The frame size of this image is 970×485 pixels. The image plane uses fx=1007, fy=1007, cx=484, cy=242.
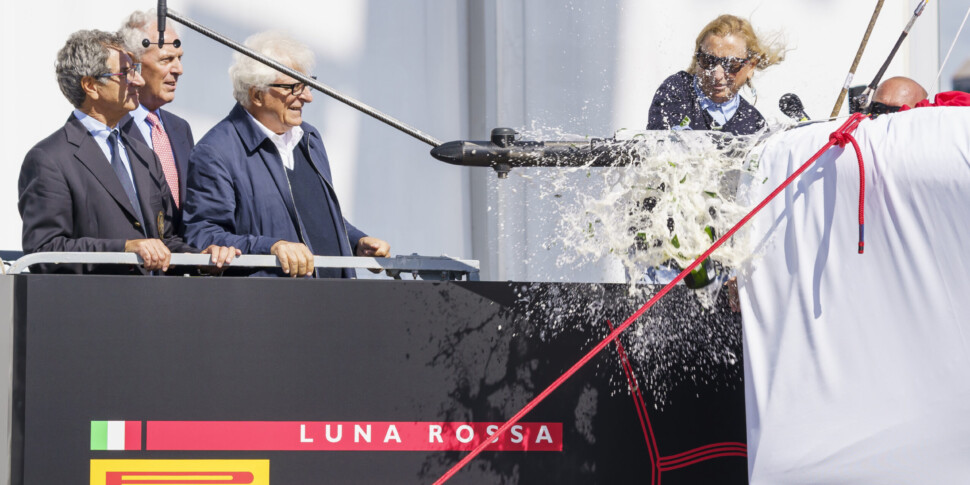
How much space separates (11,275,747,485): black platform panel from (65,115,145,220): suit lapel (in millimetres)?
568

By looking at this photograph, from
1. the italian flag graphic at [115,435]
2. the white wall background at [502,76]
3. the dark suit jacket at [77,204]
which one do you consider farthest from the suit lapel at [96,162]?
the white wall background at [502,76]

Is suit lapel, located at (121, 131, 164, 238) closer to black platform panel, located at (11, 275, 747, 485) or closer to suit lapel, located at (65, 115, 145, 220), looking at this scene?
suit lapel, located at (65, 115, 145, 220)

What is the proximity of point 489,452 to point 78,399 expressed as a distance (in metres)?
0.93

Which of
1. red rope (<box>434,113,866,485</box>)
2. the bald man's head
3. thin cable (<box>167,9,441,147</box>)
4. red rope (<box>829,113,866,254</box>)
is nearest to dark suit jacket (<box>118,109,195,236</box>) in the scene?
thin cable (<box>167,9,441,147</box>)

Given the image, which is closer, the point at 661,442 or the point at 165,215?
the point at 661,442

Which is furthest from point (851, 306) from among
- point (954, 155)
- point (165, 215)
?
point (165, 215)

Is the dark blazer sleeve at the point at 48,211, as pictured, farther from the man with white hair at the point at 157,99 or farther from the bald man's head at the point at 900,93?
the bald man's head at the point at 900,93

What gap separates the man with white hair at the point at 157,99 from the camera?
3252mm

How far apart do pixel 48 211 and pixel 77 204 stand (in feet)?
0.30

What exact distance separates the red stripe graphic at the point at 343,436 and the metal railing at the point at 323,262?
378mm

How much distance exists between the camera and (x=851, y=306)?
6.88 ft

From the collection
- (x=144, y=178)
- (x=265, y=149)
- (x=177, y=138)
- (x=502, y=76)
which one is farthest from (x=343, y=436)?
(x=502, y=76)

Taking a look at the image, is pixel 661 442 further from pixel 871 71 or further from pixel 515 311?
pixel 871 71

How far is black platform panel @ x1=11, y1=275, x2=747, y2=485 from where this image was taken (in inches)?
88.4
